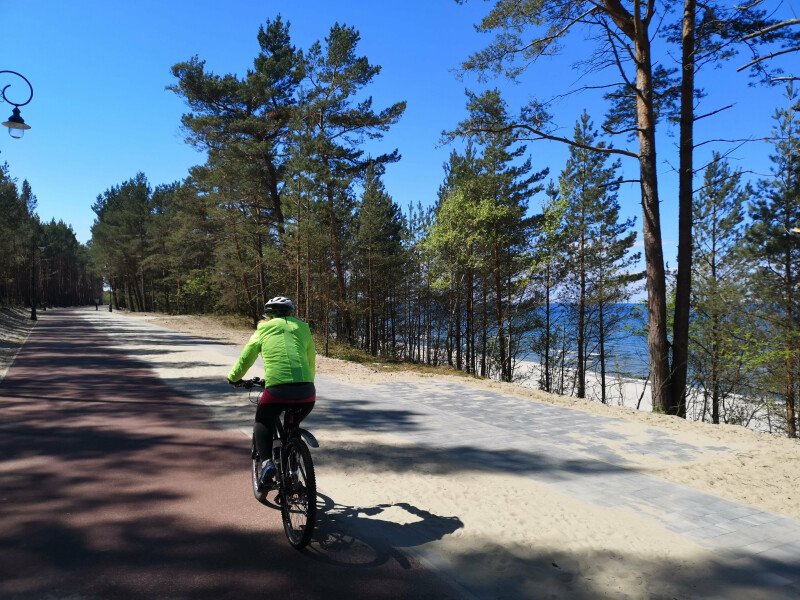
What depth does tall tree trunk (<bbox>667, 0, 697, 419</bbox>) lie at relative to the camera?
1029 cm

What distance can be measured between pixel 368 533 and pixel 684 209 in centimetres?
1003

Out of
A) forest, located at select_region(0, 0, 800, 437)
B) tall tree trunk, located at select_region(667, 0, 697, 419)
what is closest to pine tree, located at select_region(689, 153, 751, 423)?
forest, located at select_region(0, 0, 800, 437)

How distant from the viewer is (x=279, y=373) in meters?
3.85

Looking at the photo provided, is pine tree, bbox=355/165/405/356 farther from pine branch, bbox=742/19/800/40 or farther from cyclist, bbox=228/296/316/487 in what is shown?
cyclist, bbox=228/296/316/487

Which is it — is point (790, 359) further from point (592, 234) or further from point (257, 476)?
point (257, 476)

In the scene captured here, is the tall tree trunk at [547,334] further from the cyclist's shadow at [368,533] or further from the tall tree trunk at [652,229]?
the cyclist's shadow at [368,533]

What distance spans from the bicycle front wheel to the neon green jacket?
503 millimetres

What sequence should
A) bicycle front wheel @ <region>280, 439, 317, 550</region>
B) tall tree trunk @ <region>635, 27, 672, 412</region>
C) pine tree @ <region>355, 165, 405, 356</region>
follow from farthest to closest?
pine tree @ <region>355, 165, 405, 356</region> → tall tree trunk @ <region>635, 27, 672, 412</region> → bicycle front wheel @ <region>280, 439, 317, 550</region>

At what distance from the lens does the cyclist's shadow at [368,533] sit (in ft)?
11.5

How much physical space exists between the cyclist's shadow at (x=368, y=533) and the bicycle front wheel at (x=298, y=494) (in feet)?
0.61

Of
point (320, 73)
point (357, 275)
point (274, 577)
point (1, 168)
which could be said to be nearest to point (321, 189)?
point (320, 73)

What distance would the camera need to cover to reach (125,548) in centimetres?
348

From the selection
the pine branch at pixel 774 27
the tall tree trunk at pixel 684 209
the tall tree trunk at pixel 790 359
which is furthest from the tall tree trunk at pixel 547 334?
the pine branch at pixel 774 27

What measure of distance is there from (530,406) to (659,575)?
597 cm
